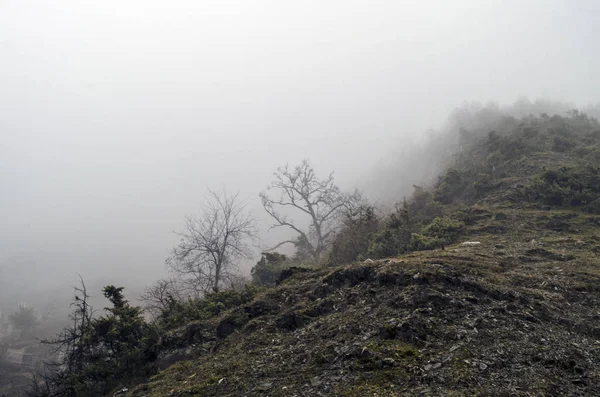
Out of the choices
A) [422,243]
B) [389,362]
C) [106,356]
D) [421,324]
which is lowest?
[389,362]

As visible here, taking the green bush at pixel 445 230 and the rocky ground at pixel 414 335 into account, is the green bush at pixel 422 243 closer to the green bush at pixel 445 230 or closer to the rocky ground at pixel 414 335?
the green bush at pixel 445 230

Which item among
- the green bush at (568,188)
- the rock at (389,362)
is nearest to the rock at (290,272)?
the rock at (389,362)

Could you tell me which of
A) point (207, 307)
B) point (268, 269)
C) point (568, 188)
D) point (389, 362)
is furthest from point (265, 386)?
point (568, 188)

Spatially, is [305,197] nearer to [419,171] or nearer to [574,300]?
[419,171]

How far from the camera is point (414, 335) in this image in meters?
5.62

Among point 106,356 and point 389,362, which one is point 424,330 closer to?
point 389,362

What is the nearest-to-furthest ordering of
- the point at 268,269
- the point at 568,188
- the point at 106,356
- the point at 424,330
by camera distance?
the point at 424,330 < the point at 106,356 < the point at 568,188 < the point at 268,269

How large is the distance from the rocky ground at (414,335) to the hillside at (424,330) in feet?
0.08

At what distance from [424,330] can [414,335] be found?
0.80 feet

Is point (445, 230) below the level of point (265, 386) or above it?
above

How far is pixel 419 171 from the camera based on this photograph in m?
38.7

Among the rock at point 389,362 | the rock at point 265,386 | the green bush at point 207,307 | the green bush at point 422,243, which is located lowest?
the rock at point 389,362

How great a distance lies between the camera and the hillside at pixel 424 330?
4.67 m

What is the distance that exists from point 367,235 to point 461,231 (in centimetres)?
409
